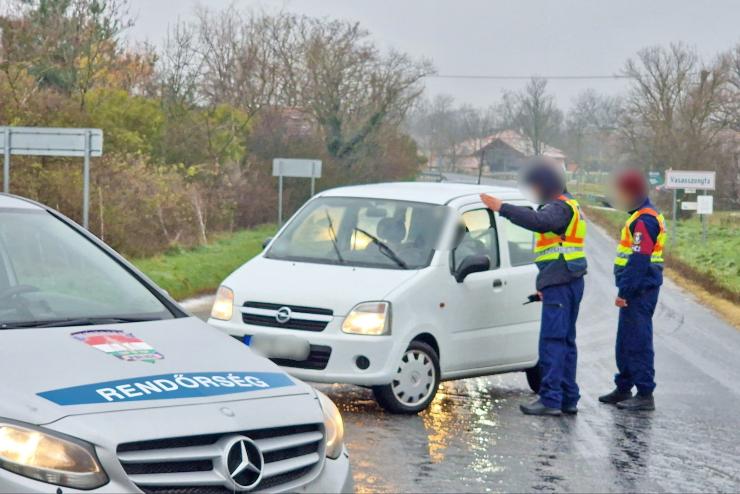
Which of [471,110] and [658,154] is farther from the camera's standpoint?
[471,110]

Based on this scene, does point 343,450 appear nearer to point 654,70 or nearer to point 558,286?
point 558,286

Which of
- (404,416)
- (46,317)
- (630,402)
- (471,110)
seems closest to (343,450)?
(46,317)

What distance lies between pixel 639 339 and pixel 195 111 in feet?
94.9

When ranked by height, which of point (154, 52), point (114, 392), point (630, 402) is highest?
point (154, 52)

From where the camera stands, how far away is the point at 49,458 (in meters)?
4.01

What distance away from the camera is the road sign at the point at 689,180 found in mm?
42812

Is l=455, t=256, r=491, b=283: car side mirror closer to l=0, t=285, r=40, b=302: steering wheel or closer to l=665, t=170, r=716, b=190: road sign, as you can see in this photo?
l=0, t=285, r=40, b=302: steering wheel

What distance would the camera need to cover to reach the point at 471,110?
106m

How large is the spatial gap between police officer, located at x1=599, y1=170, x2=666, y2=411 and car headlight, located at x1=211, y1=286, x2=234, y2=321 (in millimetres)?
3072

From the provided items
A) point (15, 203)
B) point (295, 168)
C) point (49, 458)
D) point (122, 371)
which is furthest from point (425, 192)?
point (295, 168)

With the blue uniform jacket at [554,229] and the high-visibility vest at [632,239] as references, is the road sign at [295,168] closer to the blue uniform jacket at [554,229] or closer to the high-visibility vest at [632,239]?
the high-visibility vest at [632,239]

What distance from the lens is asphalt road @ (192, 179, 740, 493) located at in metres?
7.54

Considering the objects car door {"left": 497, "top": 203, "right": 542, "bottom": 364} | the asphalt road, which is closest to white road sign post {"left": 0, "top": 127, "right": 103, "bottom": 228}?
the asphalt road

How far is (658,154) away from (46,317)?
179 feet
